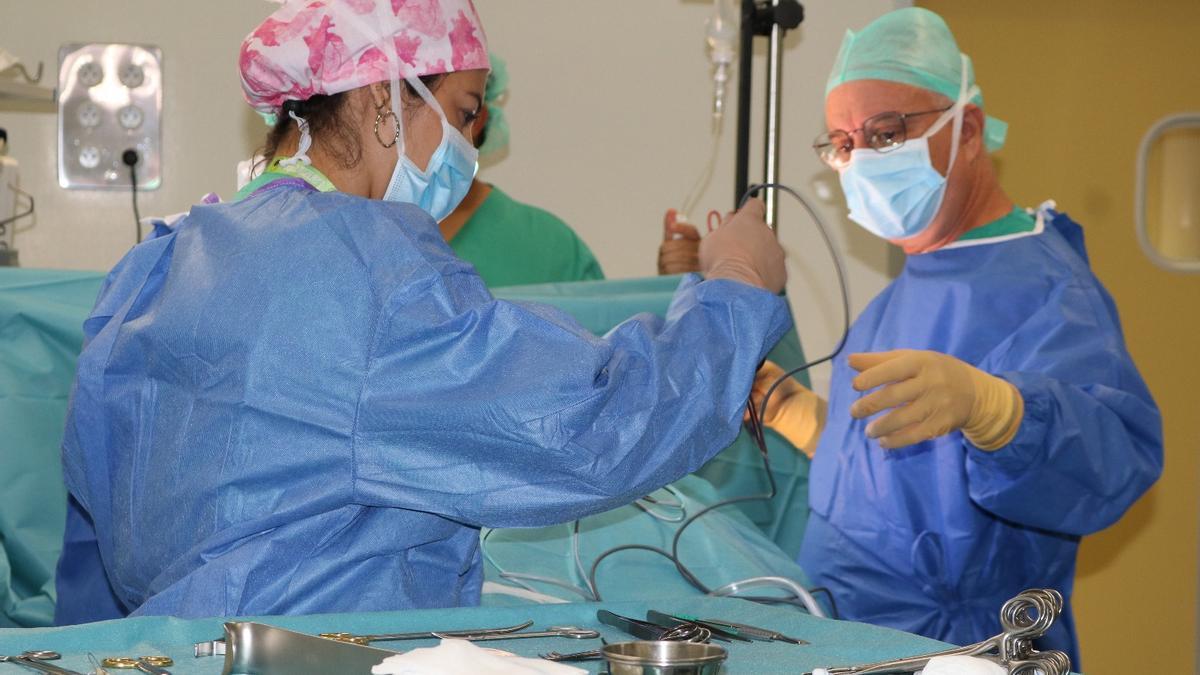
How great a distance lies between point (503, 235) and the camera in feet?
10.0

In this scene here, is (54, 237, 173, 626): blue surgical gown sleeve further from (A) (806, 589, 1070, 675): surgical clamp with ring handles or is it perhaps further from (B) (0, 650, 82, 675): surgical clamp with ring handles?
(A) (806, 589, 1070, 675): surgical clamp with ring handles

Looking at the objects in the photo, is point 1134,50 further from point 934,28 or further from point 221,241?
point 221,241

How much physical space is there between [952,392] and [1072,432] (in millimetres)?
269

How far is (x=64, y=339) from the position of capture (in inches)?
86.9

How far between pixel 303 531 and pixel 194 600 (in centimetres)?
13

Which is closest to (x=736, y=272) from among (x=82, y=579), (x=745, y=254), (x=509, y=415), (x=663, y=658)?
(x=745, y=254)

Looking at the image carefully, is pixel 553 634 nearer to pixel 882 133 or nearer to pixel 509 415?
pixel 509 415

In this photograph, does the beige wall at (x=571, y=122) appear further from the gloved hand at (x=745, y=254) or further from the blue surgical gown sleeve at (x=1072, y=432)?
the gloved hand at (x=745, y=254)

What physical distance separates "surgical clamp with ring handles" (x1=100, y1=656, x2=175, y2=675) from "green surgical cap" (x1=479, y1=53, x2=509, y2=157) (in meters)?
2.14

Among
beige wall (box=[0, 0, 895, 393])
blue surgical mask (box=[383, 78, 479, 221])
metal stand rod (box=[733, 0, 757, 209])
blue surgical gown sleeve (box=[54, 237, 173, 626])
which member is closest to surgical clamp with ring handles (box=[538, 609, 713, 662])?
blue surgical mask (box=[383, 78, 479, 221])

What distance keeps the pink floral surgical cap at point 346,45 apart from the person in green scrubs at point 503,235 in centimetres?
144

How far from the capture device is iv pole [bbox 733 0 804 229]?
7.89ft

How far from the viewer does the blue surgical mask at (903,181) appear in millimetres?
2500

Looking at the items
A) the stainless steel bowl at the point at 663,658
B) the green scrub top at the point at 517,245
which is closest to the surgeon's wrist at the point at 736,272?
the stainless steel bowl at the point at 663,658
